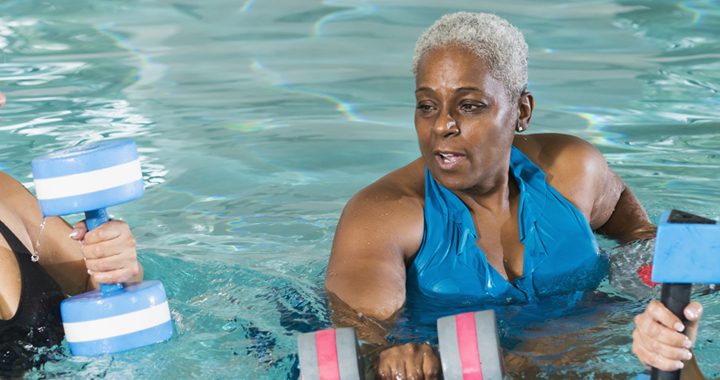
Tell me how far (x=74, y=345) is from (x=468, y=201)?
1563mm

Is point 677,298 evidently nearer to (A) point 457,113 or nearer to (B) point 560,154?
(A) point 457,113

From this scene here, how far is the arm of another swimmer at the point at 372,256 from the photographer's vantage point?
365 cm

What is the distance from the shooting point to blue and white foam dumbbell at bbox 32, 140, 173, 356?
118 inches

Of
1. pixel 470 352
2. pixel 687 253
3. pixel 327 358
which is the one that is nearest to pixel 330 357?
pixel 327 358

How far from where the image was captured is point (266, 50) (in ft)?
28.5

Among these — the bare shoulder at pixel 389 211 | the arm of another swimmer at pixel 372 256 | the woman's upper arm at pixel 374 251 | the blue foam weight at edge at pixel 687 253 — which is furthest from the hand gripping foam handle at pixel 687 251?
the bare shoulder at pixel 389 211

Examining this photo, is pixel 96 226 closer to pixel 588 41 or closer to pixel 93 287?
pixel 93 287

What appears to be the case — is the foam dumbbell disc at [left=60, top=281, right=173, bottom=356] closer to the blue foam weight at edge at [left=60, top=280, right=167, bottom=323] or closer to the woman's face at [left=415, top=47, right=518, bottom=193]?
the blue foam weight at edge at [left=60, top=280, right=167, bottom=323]

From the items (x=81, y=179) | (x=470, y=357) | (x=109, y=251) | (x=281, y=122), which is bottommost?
(x=281, y=122)

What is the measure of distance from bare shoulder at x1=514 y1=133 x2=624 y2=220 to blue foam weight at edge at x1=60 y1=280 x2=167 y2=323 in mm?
1770

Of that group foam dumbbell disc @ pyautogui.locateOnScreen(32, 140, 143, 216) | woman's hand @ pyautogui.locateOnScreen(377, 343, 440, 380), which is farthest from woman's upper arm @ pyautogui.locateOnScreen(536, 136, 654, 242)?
foam dumbbell disc @ pyautogui.locateOnScreen(32, 140, 143, 216)

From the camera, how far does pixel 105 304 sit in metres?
3.14

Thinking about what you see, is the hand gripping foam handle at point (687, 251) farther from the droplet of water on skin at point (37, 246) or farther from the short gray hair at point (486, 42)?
the droplet of water on skin at point (37, 246)

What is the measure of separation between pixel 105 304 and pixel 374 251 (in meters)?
0.99
